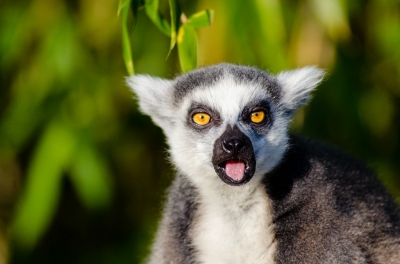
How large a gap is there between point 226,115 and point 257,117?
17 cm

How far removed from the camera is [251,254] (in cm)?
353

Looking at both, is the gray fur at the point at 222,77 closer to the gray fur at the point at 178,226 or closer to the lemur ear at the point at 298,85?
the lemur ear at the point at 298,85

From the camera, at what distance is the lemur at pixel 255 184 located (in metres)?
3.48

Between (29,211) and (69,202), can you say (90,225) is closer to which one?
(69,202)

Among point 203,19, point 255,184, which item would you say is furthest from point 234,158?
point 203,19

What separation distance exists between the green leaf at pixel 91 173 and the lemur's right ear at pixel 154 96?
1520 mm

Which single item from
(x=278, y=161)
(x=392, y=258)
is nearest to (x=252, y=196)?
(x=278, y=161)

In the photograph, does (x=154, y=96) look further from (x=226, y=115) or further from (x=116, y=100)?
(x=116, y=100)

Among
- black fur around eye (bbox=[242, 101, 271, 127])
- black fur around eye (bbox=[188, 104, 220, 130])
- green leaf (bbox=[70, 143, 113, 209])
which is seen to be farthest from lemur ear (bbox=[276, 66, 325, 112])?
green leaf (bbox=[70, 143, 113, 209])

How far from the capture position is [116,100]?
6520 millimetres

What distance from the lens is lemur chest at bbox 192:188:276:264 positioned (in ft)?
11.5

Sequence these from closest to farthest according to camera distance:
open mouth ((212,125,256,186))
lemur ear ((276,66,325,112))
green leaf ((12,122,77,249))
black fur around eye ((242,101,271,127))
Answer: open mouth ((212,125,256,186)) < black fur around eye ((242,101,271,127)) < lemur ear ((276,66,325,112)) < green leaf ((12,122,77,249))

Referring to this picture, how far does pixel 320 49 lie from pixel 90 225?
282 cm

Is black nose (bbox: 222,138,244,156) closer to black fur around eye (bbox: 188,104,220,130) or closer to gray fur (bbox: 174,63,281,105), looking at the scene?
black fur around eye (bbox: 188,104,220,130)
